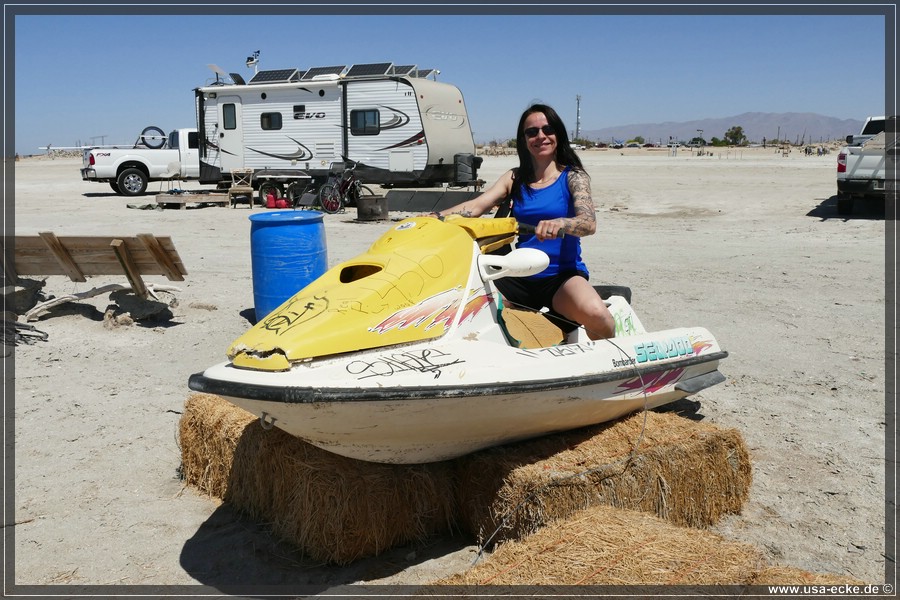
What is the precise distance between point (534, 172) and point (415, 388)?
199cm

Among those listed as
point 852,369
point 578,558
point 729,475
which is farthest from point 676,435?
point 852,369

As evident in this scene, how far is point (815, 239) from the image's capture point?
526 inches

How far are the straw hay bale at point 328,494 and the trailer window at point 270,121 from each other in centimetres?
1719

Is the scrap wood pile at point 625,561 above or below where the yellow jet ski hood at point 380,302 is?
below

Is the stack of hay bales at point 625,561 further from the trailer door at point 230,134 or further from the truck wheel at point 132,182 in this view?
the truck wheel at point 132,182

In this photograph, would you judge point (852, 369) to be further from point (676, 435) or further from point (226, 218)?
point (226, 218)

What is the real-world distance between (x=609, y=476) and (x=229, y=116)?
19.3 meters

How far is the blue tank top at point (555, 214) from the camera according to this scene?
4312 millimetres

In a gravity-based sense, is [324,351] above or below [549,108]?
below

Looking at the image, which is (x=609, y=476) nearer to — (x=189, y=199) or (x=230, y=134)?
(x=189, y=199)

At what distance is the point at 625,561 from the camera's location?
9.41ft

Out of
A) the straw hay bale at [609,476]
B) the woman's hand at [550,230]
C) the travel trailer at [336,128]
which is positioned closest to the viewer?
the straw hay bale at [609,476]

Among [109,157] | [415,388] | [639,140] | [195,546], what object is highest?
[639,140]

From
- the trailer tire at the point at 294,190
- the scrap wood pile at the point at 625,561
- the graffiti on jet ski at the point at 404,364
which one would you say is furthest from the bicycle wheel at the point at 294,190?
the scrap wood pile at the point at 625,561
